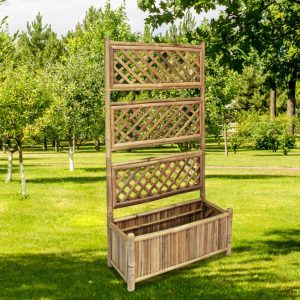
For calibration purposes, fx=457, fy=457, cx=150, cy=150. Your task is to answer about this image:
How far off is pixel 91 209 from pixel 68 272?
795 centimetres

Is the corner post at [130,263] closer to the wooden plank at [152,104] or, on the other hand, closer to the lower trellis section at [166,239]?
the lower trellis section at [166,239]

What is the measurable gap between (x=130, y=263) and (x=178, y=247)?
121cm

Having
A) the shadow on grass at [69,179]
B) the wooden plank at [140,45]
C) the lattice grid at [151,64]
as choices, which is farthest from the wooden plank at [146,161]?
the shadow on grass at [69,179]

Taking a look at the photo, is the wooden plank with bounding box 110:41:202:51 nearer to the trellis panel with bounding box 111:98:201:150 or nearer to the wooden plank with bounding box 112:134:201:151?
the trellis panel with bounding box 111:98:201:150

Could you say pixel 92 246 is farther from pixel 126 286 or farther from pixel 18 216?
pixel 18 216

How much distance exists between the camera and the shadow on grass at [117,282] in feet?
27.8

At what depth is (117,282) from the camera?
30.2 ft

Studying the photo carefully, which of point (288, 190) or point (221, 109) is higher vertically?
point (221, 109)

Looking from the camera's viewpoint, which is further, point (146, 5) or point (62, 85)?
point (62, 85)

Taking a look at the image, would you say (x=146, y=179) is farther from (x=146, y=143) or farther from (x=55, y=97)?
(x=55, y=97)

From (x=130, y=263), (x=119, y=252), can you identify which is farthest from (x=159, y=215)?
(x=130, y=263)

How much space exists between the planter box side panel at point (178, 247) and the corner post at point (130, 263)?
118mm

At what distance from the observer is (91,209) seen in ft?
58.9

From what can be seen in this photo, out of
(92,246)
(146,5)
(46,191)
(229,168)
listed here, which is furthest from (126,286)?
(229,168)
